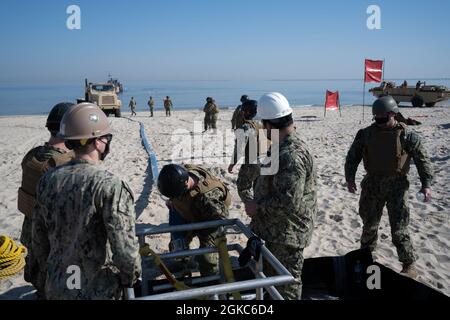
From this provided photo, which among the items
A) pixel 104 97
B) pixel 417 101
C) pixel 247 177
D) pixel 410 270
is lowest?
pixel 410 270

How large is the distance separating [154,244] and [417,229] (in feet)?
10.8

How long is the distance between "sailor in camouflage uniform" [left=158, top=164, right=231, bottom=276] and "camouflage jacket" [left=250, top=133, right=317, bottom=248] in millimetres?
326

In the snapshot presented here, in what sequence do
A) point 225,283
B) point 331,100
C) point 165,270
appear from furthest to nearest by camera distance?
Result: point 331,100
point 165,270
point 225,283

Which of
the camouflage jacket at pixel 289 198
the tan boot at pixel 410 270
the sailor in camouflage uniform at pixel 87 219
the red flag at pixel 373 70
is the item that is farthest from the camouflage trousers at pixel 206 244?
the red flag at pixel 373 70

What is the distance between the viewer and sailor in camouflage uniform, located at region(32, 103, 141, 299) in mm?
1988

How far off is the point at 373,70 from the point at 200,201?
1683cm

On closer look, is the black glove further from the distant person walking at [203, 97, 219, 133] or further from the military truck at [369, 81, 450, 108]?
the military truck at [369, 81, 450, 108]

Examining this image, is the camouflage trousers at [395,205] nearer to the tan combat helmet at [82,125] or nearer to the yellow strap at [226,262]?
the yellow strap at [226,262]

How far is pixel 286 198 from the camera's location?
274cm

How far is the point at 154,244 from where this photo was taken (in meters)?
4.89

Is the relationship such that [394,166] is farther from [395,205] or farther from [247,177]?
[247,177]

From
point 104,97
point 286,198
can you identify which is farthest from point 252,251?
point 104,97
